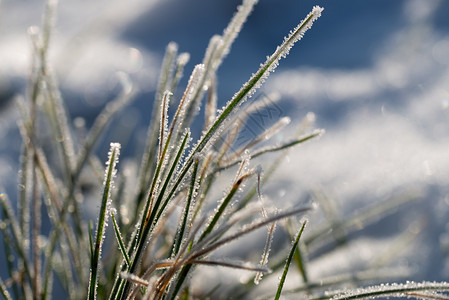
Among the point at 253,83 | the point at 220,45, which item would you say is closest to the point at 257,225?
the point at 253,83

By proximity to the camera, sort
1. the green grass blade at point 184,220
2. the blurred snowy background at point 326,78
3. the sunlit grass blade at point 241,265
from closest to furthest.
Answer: the sunlit grass blade at point 241,265
the green grass blade at point 184,220
the blurred snowy background at point 326,78

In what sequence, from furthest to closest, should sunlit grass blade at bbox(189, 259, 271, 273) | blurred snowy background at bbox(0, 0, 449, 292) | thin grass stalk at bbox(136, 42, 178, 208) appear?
1. blurred snowy background at bbox(0, 0, 449, 292)
2. thin grass stalk at bbox(136, 42, 178, 208)
3. sunlit grass blade at bbox(189, 259, 271, 273)

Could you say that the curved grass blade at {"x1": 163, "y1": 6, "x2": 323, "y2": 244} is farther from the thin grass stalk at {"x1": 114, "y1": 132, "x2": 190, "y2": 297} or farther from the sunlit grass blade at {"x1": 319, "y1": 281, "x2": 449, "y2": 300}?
the sunlit grass blade at {"x1": 319, "y1": 281, "x2": 449, "y2": 300}

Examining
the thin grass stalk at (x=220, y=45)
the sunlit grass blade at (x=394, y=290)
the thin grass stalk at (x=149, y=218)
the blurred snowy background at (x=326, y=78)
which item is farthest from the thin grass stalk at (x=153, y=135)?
the blurred snowy background at (x=326, y=78)

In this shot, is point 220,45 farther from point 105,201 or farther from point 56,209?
point 56,209

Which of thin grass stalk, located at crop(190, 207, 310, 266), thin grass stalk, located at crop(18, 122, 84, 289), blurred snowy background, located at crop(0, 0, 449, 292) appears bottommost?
thin grass stalk, located at crop(190, 207, 310, 266)

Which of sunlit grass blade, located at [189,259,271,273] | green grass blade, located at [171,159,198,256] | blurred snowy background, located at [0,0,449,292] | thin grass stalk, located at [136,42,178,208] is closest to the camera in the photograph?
sunlit grass blade, located at [189,259,271,273]

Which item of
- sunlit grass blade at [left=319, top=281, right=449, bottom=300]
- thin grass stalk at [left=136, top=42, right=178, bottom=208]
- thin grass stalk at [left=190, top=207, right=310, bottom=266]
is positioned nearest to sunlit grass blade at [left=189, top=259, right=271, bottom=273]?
thin grass stalk at [left=190, top=207, right=310, bottom=266]

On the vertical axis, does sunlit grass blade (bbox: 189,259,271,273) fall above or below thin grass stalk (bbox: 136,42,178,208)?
below

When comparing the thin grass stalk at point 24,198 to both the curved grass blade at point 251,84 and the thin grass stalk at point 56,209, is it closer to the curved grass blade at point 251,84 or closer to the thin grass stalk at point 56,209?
the thin grass stalk at point 56,209

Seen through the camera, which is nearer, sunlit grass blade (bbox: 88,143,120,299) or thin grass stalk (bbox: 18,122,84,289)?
sunlit grass blade (bbox: 88,143,120,299)
